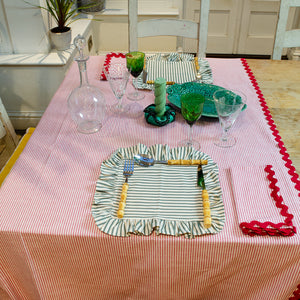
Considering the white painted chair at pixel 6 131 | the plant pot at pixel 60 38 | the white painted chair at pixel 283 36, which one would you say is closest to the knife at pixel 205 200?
the white painted chair at pixel 6 131

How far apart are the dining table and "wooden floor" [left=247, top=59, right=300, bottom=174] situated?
7 centimetres

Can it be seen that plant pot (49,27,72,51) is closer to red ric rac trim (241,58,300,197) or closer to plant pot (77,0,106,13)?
plant pot (77,0,106,13)

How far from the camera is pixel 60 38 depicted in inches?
89.2

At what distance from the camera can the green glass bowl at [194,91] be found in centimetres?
132

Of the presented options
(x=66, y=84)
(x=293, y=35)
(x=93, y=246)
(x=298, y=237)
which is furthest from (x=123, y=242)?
(x=293, y=35)

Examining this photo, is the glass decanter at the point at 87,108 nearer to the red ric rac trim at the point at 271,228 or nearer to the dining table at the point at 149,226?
the dining table at the point at 149,226

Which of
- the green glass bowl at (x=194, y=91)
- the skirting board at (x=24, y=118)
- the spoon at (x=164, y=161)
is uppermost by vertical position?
the green glass bowl at (x=194, y=91)

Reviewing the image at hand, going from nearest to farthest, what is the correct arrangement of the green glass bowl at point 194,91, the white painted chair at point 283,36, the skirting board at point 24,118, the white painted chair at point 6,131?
the green glass bowl at point 194,91 < the white painted chair at point 6,131 < the white painted chair at point 283,36 < the skirting board at point 24,118

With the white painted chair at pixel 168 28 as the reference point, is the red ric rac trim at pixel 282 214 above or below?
below

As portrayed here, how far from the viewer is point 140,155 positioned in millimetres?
1090

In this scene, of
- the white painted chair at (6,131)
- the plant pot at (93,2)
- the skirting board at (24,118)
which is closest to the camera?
the white painted chair at (6,131)

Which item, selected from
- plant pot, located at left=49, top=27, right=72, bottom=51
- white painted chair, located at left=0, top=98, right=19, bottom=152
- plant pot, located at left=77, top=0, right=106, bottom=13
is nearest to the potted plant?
plant pot, located at left=49, top=27, right=72, bottom=51

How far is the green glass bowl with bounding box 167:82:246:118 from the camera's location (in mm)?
1321

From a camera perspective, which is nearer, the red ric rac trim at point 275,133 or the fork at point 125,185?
the fork at point 125,185
